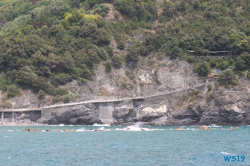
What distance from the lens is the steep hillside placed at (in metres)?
84.3

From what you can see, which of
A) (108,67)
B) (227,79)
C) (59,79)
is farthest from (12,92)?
(227,79)

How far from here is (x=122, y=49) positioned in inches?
3708

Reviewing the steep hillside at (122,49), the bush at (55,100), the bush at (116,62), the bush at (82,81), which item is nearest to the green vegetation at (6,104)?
the steep hillside at (122,49)

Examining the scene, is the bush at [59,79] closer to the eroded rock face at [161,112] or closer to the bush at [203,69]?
the eroded rock face at [161,112]

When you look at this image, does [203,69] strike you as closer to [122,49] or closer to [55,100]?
[122,49]

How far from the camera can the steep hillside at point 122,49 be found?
8431 centimetres

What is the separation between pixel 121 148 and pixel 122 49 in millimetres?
48517

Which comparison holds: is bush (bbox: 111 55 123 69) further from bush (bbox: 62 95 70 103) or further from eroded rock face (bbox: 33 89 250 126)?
bush (bbox: 62 95 70 103)

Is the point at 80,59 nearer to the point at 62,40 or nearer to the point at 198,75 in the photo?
the point at 62,40

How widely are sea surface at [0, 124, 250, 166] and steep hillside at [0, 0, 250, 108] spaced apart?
22.1 m

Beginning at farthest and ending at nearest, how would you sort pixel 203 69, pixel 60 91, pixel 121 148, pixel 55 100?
pixel 203 69 → pixel 60 91 → pixel 55 100 → pixel 121 148

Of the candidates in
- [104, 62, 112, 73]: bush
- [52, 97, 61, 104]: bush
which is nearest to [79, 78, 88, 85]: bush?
[104, 62, 112, 73]: bush

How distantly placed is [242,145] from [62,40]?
4876 centimetres

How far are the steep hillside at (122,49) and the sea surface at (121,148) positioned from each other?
22.1m
